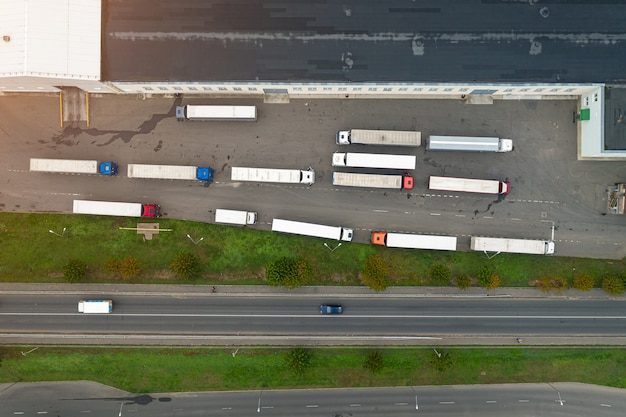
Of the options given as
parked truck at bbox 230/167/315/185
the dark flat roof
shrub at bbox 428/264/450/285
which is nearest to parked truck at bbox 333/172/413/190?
parked truck at bbox 230/167/315/185

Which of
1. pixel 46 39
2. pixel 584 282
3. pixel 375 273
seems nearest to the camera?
pixel 46 39

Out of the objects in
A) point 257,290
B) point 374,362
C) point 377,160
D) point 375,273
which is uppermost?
point 377,160

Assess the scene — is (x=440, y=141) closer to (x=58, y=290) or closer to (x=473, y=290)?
(x=473, y=290)

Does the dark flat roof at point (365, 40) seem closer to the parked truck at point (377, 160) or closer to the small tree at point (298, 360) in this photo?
the parked truck at point (377, 160)

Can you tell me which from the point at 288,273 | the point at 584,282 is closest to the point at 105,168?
the point at 288,273

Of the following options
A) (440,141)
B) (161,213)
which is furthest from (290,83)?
(161,213)

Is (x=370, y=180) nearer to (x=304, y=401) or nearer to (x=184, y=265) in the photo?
(x=184, y=265)
